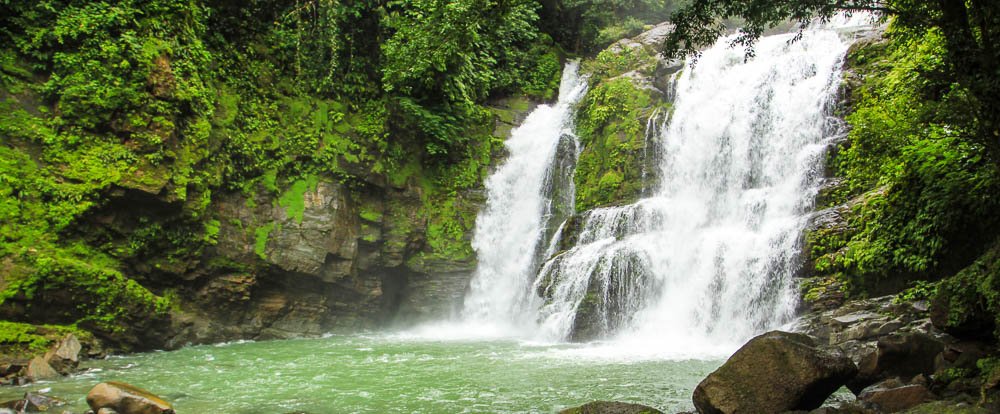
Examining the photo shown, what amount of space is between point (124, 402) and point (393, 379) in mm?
3927

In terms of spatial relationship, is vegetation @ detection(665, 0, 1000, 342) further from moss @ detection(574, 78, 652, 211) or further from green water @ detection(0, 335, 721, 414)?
moss @ detection(574, 78, 652, 211)

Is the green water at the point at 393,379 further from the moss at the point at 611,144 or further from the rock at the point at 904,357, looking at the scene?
the moss at the point at 611,144

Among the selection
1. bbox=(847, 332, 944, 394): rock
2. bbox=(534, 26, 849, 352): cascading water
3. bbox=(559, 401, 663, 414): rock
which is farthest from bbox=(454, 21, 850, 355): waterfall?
bbox=(559, 401, 663, 414): rock

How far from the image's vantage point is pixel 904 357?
22.3ft

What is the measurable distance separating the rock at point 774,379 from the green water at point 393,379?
1.12 meters

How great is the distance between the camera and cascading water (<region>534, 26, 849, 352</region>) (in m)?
11.9

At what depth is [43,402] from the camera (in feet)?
24.3

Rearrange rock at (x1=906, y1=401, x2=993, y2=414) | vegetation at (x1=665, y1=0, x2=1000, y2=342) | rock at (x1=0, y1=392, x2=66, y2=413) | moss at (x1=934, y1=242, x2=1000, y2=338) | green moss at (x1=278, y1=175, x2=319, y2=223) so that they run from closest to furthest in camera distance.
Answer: rock at (x1=906, y1=401, x2=993, y2=414), vegetation at (x1=665, y1=0, x2=1000, y2=342), moss at (x1=934, y1=242, x2=1000, y2=338), rock at (x1=0, y1=392, x2=66, y2=413), green moss at (x1=278, y1=175, x2=319, y2=223)

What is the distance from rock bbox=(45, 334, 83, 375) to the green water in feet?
1.01

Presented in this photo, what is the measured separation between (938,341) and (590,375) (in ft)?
15.3

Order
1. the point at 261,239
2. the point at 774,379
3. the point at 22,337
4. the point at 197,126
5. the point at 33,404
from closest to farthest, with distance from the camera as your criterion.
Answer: the point at 774,379 < the point at 33,404 < the point at 22,337 < the point at 197,126 < the point at 261,239

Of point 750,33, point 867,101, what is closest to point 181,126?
point 750,33

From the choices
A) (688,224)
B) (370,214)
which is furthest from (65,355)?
(688,224)

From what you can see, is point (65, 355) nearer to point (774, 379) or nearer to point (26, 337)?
point (26, 337)
